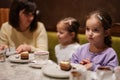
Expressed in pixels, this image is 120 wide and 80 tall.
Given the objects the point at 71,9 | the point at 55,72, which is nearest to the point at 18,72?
the point at 55,72

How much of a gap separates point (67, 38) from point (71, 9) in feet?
2.92

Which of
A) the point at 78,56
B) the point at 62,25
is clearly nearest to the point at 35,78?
the point at 78,56

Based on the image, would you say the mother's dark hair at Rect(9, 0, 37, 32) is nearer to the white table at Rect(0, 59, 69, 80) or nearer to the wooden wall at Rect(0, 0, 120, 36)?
the wooden wall at Rect(0, 0, 120, 36)

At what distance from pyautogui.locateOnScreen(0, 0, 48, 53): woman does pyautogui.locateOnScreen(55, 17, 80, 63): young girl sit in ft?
0.79

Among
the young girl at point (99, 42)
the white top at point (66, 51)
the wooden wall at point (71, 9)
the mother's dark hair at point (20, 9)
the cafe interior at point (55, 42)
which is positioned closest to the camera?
the cafe interior at point (55, 42)

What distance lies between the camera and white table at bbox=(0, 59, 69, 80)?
141 centimetres

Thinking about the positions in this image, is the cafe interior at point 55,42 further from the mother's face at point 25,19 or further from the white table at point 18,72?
the mother's face at point 25,19

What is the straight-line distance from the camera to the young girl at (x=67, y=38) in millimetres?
2422

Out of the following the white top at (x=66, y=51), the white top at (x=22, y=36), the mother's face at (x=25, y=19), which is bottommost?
the white top at (x=66, y=51)

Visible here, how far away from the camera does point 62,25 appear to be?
2426 millimetres

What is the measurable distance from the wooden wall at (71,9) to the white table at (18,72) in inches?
49.9

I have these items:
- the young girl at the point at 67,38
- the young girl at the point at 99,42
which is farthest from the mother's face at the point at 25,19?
the young girl at the point at 99,42

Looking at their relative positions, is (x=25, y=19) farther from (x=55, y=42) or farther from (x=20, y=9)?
(x=55, y=42)

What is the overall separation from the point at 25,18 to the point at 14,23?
0.46 ft
